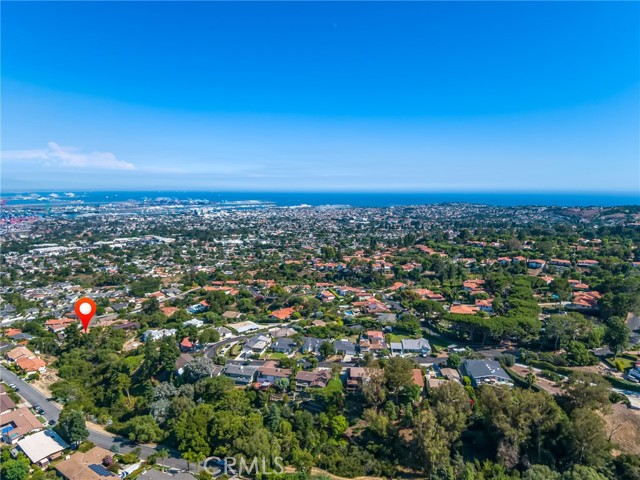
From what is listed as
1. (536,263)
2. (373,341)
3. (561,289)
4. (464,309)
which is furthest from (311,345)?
(536,263)

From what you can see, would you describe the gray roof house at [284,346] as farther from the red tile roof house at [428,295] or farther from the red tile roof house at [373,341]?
the red tile roof house at [428,295]

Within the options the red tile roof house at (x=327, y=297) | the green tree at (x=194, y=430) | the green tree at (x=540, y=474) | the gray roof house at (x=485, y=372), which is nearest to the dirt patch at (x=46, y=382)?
the green tree at (x=194, y=430)

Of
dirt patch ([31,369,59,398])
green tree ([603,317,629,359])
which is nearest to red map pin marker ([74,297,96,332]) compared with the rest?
dirt patch ([31,369,59,398])

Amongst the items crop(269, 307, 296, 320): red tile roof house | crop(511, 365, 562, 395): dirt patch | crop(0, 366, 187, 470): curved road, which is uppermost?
crop(511, 365, 562, 395): dirt patch

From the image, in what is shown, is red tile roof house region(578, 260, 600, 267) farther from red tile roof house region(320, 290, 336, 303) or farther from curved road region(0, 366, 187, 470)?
curved road region(0, 366, 187, 470)

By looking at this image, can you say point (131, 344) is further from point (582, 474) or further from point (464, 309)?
point (582, 474)

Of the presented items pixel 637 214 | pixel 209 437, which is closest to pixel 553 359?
pixel 209 437

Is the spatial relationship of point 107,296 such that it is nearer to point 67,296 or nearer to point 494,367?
point 67,296
